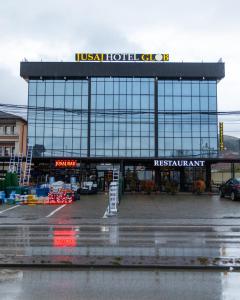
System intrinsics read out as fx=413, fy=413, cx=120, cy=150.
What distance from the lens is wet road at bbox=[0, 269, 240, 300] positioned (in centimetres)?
631

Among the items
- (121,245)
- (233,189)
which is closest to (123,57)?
(233,189)

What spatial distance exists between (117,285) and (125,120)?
5374cm

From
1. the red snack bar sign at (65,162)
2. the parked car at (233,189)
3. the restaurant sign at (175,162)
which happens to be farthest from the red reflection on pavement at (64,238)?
the red snack bar sign at (65,162)

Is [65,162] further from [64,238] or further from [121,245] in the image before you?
[121,245]

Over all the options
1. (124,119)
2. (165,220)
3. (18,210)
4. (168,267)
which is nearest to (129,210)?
(165,220)

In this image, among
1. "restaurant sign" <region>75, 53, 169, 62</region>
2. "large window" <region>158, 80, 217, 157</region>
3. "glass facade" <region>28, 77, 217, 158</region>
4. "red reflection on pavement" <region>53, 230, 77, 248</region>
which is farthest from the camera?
"restaurant sign" <region>75, 53, 169, 62</region>

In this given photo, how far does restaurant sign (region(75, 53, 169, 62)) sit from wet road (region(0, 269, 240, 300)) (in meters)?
56.8

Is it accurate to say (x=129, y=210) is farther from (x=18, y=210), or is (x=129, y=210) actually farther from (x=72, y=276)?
(x=72, y=276)

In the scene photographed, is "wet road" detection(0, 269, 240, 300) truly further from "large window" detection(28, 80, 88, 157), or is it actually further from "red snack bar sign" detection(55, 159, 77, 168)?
"large window" detection(28, 80, 88, 157)

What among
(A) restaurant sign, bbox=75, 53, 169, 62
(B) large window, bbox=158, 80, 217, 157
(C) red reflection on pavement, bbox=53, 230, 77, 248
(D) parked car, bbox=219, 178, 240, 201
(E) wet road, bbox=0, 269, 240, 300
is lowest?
(C) red reflection on pavement, bbox=53, 230, 77, 248

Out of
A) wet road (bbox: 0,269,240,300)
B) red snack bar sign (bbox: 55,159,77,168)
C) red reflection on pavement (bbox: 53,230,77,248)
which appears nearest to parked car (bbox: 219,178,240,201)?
red snack bar sign (bbox: 55,159,77,168)

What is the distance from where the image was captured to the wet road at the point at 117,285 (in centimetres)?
631

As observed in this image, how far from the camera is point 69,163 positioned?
134ft

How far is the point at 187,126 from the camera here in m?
59.8
